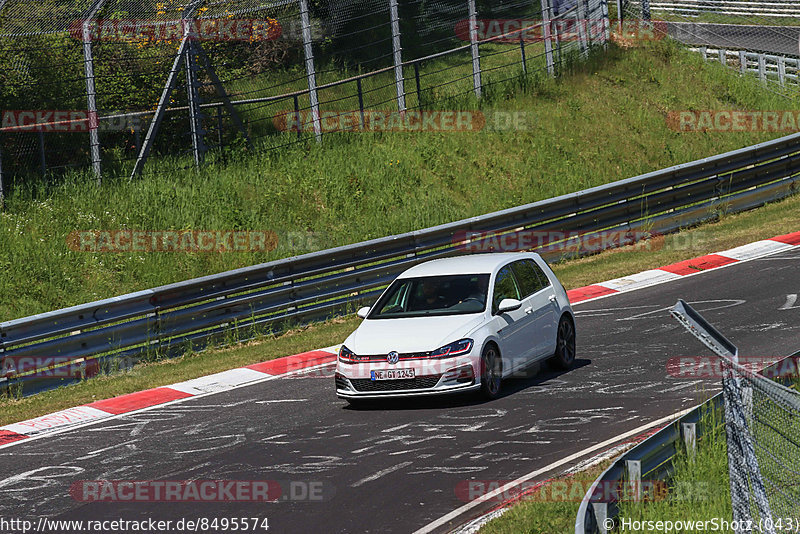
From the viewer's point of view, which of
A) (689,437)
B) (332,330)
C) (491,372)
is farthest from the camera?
(332,330)

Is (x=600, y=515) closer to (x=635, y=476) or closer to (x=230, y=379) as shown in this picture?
(x=635, y=476)

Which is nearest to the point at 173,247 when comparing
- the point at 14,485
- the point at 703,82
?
the point at 14,485

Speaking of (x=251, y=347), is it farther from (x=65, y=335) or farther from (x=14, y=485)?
(x=14, y=485)

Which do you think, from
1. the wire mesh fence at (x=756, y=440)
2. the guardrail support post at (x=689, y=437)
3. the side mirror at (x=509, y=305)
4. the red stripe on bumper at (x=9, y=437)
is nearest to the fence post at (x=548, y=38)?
the side mirror at (x=509, y=305)

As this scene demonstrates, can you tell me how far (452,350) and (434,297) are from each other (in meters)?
1.34

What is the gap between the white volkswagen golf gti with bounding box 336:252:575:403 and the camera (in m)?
11.5

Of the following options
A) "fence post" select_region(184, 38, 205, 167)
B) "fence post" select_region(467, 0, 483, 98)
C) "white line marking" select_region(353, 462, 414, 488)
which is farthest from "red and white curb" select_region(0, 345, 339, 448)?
"fence post" select_region(467, 0, 483, 98)

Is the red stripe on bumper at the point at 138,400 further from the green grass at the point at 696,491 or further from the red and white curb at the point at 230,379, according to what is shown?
the green grass at the point at 696,491

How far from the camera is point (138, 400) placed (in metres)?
13.6

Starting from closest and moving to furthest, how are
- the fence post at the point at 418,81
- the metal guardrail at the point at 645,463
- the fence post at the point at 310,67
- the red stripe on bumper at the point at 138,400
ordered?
the metal guardrail at the point at 645,463 → the red stripe on bumper at the point at 138,400 → the fence post at the point at 310,67 → the fence post at the point at 418,81

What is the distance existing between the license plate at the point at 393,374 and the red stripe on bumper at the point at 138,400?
3.17 m

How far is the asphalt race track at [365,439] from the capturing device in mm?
8750

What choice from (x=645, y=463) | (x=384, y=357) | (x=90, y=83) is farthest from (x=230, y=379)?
(x=645, y=463)

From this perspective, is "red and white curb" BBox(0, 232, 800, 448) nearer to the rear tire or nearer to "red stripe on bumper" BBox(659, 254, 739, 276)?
"red stripe on bumper" BBox(659, 254, 739, 276)
